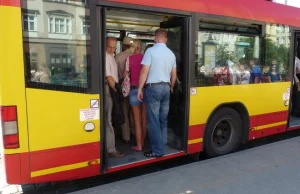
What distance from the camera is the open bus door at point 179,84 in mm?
4039

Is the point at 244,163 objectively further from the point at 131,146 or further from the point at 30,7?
the point at 30,7

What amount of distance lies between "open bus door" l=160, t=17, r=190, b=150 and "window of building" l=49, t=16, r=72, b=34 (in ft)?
5.35

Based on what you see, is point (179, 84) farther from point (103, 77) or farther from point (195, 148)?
point (103, 77)

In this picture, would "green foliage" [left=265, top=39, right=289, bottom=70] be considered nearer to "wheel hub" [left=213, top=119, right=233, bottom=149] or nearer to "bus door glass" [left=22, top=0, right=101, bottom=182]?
"wheel hub" [left=213, top=119, right=233, bottom=149]

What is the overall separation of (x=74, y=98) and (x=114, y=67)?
2.96 feet

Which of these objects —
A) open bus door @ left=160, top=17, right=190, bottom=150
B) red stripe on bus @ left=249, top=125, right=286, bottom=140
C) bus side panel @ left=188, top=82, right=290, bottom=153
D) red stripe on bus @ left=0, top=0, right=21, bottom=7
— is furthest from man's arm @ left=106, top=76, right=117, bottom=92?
red stripe on bus @ left=249, top=125, right=286, bottom=140

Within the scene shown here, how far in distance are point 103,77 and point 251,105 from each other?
2710 mm

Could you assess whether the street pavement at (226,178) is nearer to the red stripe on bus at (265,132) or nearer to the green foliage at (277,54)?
the red stripe on bus at (265,132)

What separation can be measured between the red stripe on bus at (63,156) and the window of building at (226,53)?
5.75 feet

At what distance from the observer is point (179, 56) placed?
14.0 feet

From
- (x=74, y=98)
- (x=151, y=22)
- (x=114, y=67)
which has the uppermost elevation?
(x=151, y=22)

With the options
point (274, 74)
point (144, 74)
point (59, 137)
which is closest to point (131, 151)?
point (144, 74)

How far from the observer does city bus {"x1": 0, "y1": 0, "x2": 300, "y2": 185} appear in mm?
2896

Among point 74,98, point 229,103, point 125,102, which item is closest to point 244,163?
point 229,103
